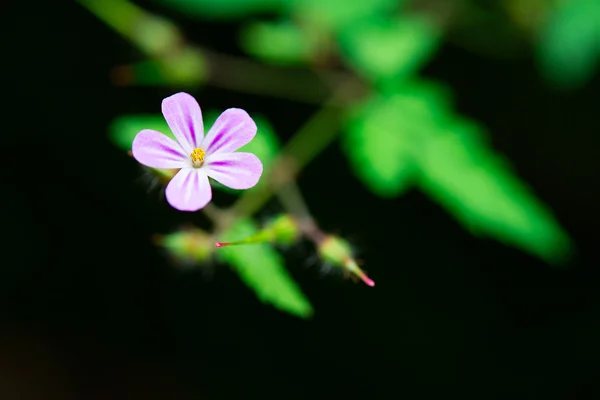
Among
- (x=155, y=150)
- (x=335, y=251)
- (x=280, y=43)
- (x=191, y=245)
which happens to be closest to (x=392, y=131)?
(x=280, y=43)

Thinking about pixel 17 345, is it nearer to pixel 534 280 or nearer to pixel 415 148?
pixel 415 148

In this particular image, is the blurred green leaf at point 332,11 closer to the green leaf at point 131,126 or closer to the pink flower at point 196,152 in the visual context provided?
the green leaf at point 131,126

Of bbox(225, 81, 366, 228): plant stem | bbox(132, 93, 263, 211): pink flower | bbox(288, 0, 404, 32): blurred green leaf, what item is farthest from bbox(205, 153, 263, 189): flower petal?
bbox(288, 0, 404, 32): blurred green leaf

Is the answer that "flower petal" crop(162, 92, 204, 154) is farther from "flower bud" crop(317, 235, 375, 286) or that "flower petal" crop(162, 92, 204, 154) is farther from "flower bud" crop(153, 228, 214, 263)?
"flower bud" crop(317, 235, 375, 286)

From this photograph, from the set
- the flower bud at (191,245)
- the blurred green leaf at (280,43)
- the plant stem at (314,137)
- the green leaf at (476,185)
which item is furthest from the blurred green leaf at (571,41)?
the flower bud at (191,245)

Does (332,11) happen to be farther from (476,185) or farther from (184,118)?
(184,118)

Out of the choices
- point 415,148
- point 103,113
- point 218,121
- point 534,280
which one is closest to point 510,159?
point 534,280
